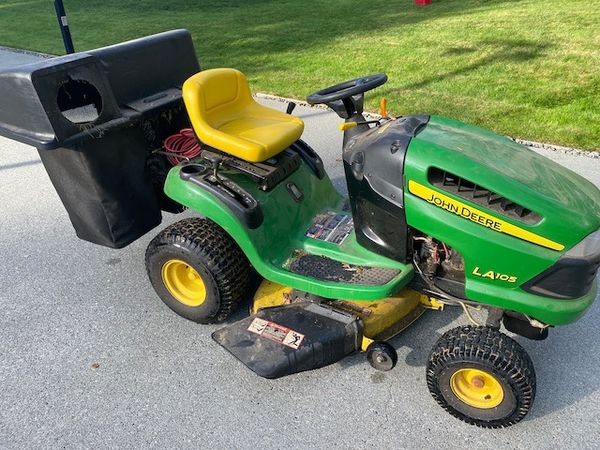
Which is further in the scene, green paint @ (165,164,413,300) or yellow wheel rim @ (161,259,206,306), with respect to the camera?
yellow wheel rim @ (161,259,206,306)

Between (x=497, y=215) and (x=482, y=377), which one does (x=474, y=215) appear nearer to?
(x=497, y=215)

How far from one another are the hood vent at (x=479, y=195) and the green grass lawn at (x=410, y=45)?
2901 mm


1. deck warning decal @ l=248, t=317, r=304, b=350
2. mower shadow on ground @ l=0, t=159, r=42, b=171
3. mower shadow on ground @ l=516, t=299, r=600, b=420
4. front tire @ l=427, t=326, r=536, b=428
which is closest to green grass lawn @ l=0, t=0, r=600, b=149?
mower shadow on ground @ l=516, t=299, r=600, b=420

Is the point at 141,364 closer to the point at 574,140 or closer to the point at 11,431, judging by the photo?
the point at 11,431

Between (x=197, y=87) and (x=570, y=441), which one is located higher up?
(x=197, y=87)

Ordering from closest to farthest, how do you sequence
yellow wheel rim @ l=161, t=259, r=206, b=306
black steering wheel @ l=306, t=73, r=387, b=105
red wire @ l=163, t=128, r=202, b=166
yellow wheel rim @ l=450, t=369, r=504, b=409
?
yellow wheel rim @ l=450, t=369, r=504, b=409 < black steering wheel @ l=306, t=73, r=387, b=105 < yellow wheel rim @ l=161, t=259, r=206, b=306 < red wire @ l=163, t=128, r=202, b=166

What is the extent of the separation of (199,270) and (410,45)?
6169mm

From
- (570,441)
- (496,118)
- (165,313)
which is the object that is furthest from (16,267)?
(496,118)

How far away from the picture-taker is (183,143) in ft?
9.82

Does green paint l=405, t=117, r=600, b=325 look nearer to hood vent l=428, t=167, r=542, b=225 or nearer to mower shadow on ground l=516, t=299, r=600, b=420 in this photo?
hood vent l=428, t=167, r=542, b=225

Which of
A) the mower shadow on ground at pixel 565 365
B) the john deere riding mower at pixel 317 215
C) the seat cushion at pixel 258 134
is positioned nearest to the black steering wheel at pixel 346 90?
the john deere riding mower at pixel 317 215

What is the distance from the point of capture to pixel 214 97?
9.11 feet

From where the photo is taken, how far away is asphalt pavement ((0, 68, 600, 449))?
7.21 ft

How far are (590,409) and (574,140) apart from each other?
2.93 meters
